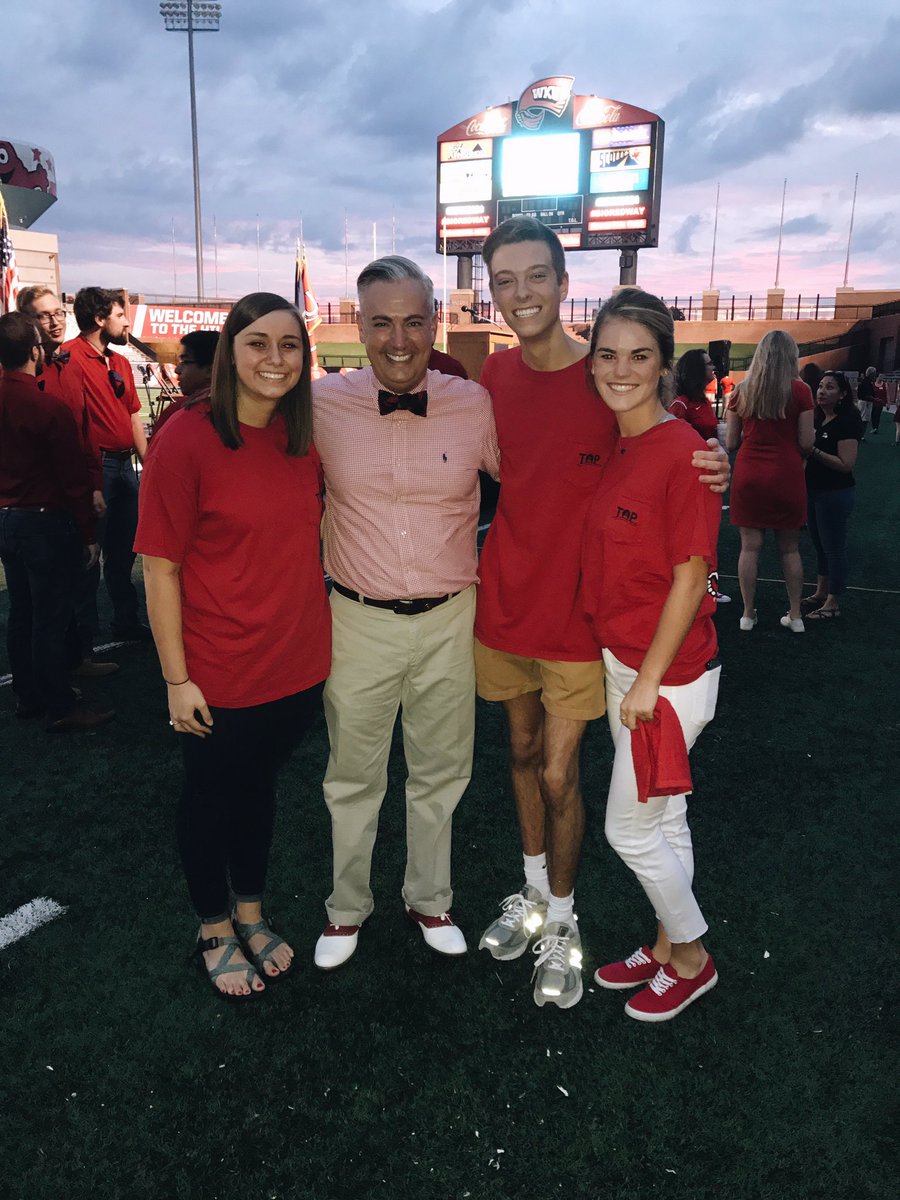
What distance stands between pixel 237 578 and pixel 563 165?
37.7 meters

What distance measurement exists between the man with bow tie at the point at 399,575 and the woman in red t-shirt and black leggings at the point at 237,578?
12 cm

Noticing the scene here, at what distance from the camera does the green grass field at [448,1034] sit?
2189 mm

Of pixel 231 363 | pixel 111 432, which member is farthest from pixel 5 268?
pixel 231 363

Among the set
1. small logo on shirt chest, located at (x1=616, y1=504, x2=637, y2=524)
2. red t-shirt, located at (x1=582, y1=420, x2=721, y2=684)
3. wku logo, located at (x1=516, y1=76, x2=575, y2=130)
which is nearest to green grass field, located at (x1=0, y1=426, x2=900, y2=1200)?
red t-shirt, located at (x1=582, y1=420, x2=721, y2=684)

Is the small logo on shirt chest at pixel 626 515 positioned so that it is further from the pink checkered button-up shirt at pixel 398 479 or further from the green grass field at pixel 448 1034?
the green grass field at pixel 448 1034

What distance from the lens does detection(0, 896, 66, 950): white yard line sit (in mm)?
3045

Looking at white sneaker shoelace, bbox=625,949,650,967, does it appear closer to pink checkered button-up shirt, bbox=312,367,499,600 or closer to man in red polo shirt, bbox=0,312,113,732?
pink checkered button-up shirt, bbox=312,367,499,600

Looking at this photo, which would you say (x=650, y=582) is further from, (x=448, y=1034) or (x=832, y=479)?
(x=832, y=479)

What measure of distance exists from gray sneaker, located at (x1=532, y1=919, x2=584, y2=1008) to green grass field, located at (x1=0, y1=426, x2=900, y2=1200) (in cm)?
6

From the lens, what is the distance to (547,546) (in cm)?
271

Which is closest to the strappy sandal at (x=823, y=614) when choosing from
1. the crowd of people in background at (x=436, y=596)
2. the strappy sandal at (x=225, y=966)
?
the crowd of people in background at (x=436, y=596)

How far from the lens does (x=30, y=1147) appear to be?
2.23 metres

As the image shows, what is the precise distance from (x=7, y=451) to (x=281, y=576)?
8.69 feet

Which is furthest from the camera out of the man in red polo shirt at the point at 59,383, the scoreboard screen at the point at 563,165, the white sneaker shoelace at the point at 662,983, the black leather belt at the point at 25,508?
the scoreboard screen at the point at 563,165
